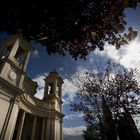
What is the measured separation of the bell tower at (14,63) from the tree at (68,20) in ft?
37.1

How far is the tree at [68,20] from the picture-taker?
4.69 m

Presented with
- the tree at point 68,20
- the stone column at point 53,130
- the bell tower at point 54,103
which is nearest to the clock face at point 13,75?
the bell tower at point 54,103

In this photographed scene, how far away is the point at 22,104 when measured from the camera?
724 inches

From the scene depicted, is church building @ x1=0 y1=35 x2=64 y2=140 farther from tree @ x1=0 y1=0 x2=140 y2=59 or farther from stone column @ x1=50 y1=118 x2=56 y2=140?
tree @ x1=0 y1=0 x2=140 y2=59

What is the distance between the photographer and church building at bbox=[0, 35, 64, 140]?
14.6 m

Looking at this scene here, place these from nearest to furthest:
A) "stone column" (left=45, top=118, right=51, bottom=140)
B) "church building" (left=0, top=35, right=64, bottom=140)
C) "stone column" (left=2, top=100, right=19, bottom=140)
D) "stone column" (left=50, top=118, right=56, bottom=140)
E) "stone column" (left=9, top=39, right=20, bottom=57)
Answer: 1. "stone column" (left=2, top=100, right=19, bottom=140)
2. "church building" (left=0, top=35, right=64, bottom=140)
3. "stone column" (left=9, top=39, right=20, bottom=57)
4. "stone column" (left=45, top=118, right=51, bottom=140)
5. "stone column" (left=50, top=118, right=56, bottom=140)

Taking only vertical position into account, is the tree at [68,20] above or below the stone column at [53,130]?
below

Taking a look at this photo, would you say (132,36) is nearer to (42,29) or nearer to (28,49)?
(42,29)

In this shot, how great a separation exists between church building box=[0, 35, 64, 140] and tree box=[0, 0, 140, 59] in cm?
1098

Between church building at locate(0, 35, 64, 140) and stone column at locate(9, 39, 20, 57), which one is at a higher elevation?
stone column at locate(9, 39, 20, 57)

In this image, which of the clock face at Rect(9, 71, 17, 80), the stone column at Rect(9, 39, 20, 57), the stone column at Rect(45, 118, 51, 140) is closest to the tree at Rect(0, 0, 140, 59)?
the clock face at Rect(9, 71, 17, 80)

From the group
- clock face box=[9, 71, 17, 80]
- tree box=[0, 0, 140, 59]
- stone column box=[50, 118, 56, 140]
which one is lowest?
tree box=[0, 0, 140, 59]

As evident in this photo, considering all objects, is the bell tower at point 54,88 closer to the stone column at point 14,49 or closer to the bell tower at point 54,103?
the bell tower at point 54,103

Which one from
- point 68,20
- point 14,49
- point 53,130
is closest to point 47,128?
point 53,130
